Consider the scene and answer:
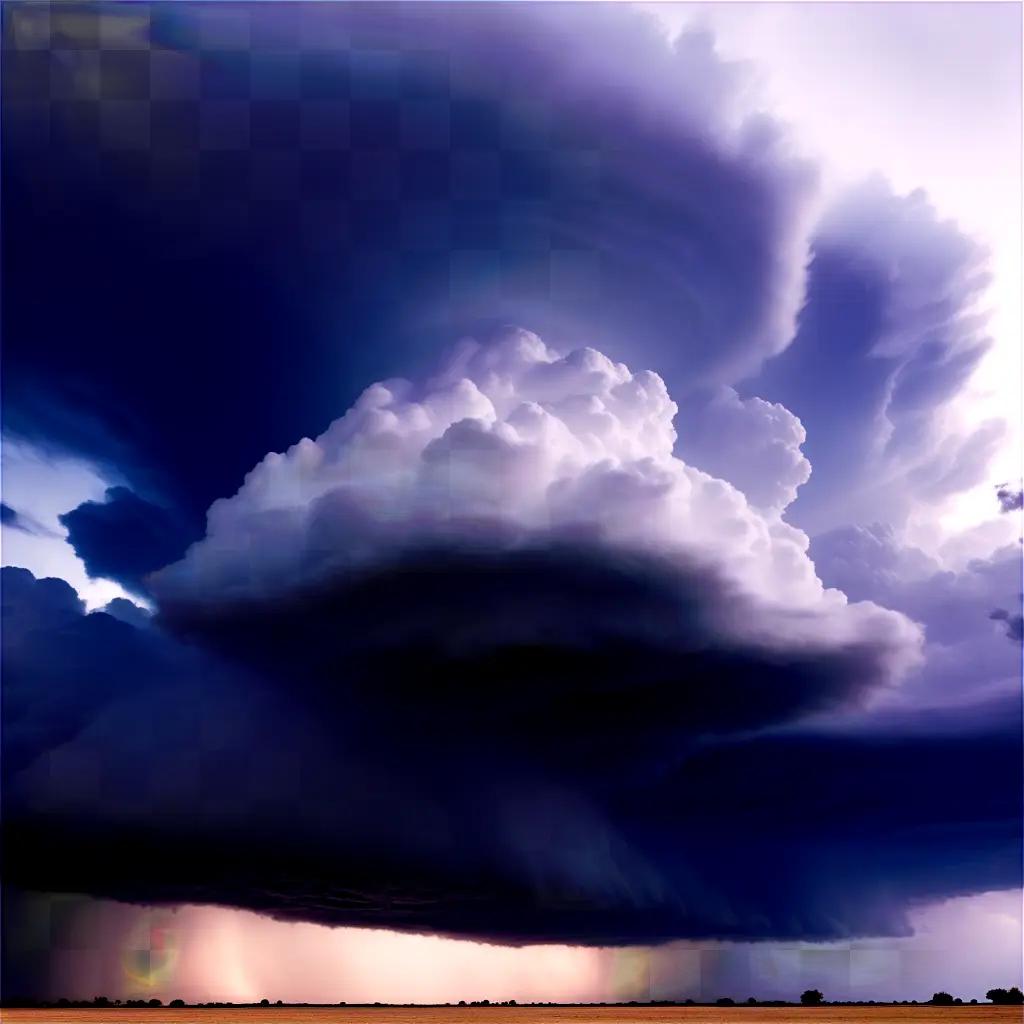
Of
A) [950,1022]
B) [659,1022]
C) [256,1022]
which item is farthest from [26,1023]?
[950,1022]

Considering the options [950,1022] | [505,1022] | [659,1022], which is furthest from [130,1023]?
[950,1022]

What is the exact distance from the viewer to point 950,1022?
154 meters

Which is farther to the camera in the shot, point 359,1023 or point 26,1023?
point 359,1023

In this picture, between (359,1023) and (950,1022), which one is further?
(359,1023)

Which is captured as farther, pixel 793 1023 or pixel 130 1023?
pixel 130 1023

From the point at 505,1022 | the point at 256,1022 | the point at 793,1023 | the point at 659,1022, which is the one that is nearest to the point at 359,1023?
the point at 256,1022

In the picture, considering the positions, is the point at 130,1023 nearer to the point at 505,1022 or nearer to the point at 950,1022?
the point at 505,1022

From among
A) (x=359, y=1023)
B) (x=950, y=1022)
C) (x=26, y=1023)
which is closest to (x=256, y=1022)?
(x=359, y=1023)

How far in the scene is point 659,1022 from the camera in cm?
16925

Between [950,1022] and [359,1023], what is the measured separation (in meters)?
92.5

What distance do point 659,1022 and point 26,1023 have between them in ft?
321

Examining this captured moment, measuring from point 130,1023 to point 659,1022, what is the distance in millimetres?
84023

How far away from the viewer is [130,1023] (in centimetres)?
17038

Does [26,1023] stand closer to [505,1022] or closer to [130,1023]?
[130,1023]
